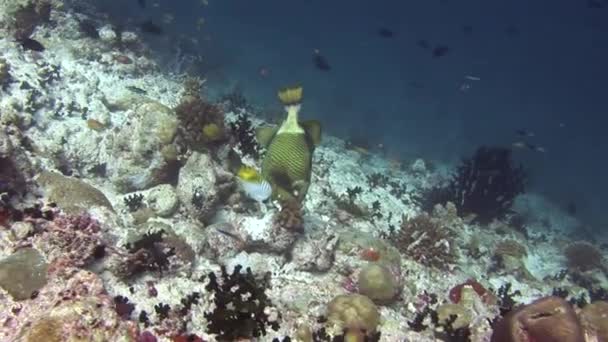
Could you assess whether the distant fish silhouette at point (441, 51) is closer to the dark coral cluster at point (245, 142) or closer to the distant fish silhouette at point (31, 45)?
the dark coral cluster at point (245, 142)

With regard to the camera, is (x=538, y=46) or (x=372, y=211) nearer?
(x=372, y=211)

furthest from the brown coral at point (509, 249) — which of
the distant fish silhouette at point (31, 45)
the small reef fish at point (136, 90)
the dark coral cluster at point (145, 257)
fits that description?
the distant fish silhouette at point (31, 45)

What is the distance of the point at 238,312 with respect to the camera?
4.38m

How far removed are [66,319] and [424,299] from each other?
4931 millimetres

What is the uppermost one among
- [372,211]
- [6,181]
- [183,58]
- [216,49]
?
[6,181]

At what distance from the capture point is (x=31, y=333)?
3.27m

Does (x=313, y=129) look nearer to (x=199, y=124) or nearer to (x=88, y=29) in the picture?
(x=199, y=124)

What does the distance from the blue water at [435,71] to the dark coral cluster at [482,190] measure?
725 cm

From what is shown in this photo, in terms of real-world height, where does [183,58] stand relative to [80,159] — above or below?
below

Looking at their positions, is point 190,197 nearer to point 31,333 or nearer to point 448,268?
point 31,333

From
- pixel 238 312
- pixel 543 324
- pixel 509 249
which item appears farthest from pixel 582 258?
pixel 238 312

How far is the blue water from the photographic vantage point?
31.4m

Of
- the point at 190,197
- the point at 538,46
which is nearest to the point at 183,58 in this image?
the point at 190,197

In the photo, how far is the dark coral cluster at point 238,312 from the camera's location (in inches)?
170
